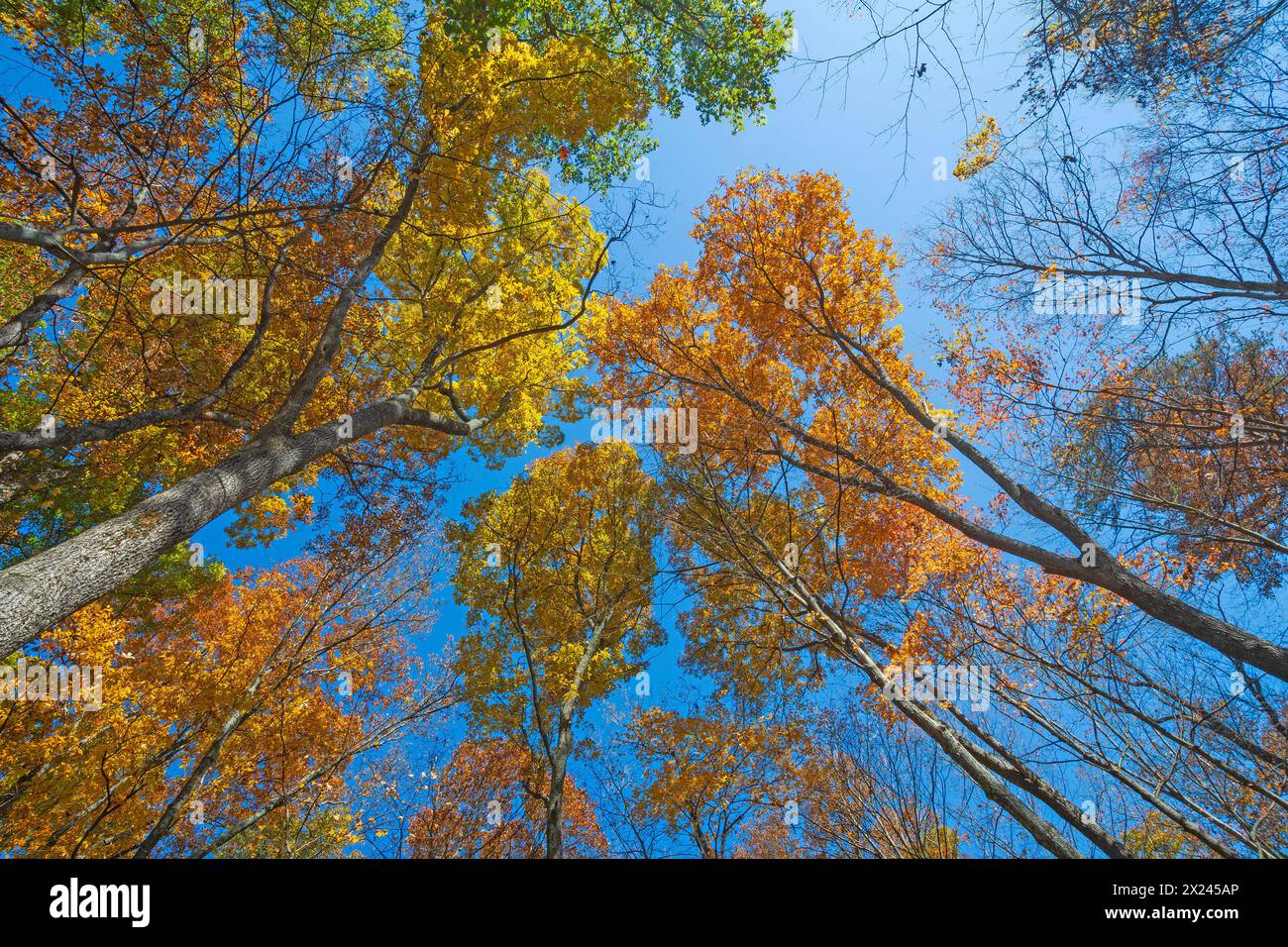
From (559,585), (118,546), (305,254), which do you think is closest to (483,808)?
(559,585)

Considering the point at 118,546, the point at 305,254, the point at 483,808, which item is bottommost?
the point at 483,808

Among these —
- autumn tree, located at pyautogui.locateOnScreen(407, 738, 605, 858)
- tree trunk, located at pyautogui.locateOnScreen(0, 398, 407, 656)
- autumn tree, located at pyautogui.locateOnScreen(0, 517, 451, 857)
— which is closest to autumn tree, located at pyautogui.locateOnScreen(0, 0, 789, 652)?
tree trunk, located at pyautogui.locateOnScreen(0, 398, 407, 656)

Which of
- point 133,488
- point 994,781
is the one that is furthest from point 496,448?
point 994,781

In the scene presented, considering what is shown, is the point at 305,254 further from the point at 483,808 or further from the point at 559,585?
the point at 483,808

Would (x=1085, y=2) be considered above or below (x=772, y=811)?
above

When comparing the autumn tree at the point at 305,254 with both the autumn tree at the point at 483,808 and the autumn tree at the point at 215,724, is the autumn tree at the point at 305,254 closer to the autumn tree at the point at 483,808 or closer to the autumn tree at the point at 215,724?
the autumn tree at the point at 215,724

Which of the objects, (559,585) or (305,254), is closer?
(305,254)

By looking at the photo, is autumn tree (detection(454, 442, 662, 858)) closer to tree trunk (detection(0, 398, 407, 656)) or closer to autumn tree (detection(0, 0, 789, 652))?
autumn tree (detection(0, 0, 789, 652))

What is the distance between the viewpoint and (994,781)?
3885 millimetres

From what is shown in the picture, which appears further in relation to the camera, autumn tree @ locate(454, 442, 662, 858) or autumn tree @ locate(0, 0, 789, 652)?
autumn tree @ locate(454, 442, 662, 858)

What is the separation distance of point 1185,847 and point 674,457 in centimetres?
788
